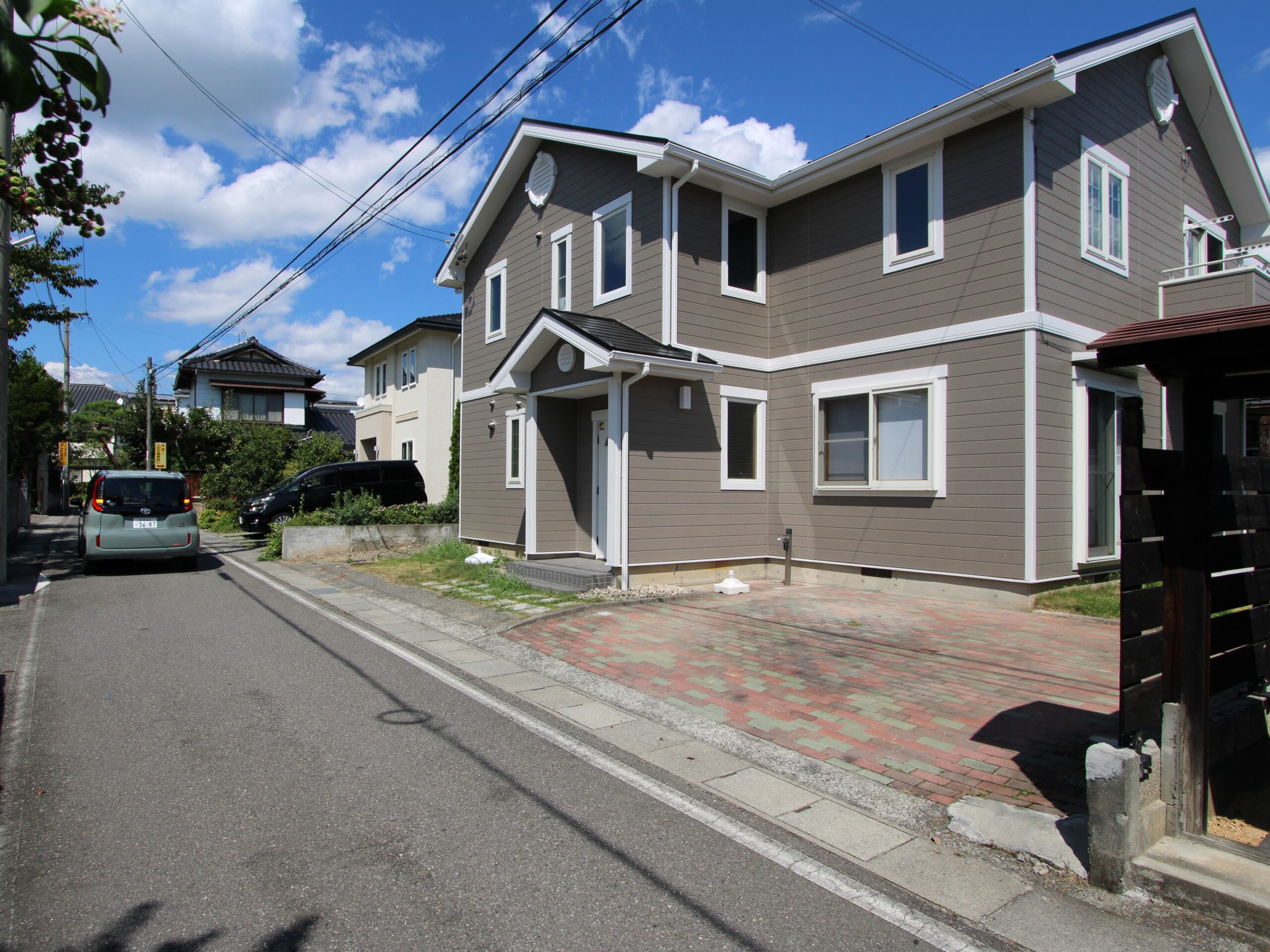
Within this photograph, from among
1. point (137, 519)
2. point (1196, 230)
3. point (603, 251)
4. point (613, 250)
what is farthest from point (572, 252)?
point (1196, 230)

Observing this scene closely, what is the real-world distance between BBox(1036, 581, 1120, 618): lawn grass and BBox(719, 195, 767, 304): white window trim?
257 inches

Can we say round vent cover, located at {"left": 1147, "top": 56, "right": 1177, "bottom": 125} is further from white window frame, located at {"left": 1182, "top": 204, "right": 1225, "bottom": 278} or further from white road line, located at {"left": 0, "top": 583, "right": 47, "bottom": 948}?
white road line, located at {"left": 0, "top": 583, "right": 47, "bottom": 948}

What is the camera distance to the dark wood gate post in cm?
360

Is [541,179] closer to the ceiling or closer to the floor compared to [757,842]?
closer to the ceiling

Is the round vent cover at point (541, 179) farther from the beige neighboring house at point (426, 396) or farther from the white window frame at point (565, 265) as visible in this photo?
the beige neighboring house at point (426, 396)

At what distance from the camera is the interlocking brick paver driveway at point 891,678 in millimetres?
4742

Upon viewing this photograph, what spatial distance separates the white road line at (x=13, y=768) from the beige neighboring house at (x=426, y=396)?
53.0 feet

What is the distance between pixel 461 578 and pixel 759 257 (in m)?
7.62

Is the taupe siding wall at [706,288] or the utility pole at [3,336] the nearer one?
the utility pole at [3,336]

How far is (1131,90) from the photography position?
11.8 metres

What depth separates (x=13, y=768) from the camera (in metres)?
4.67

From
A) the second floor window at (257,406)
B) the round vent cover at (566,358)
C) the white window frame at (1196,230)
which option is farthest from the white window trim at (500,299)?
the second floor window at (257,406)

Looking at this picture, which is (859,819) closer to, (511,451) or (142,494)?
(511,451)

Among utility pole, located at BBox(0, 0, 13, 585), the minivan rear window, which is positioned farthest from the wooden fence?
the minivan rear window
